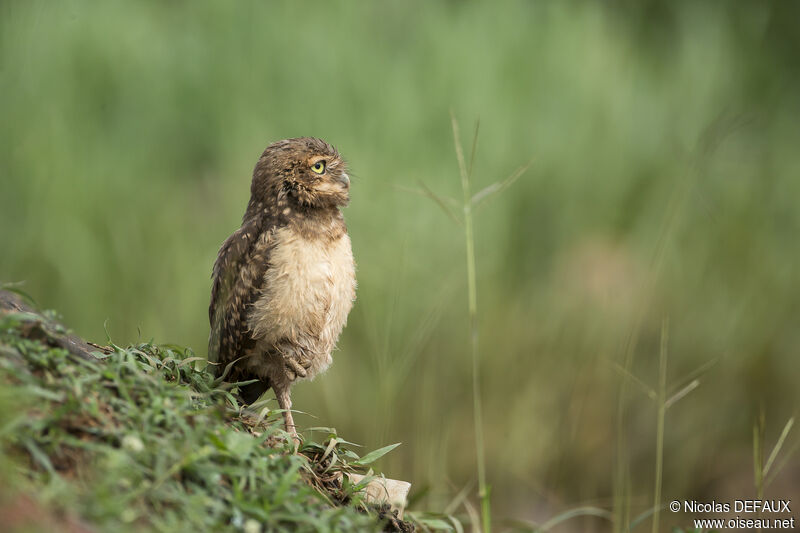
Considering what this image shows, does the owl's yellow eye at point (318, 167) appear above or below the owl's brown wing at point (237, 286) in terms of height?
above

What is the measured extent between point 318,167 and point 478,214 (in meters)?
1.79

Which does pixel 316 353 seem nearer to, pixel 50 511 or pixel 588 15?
pixel 50 511

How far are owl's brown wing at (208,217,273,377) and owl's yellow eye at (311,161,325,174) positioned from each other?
0.87 ft

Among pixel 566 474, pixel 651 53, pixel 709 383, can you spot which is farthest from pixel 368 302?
pixel 651 53

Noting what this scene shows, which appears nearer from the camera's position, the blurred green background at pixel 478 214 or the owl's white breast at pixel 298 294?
the owl's white breast at pixel 298 294

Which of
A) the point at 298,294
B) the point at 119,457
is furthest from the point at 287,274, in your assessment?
the point at 119,457

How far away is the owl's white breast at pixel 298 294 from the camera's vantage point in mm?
2955

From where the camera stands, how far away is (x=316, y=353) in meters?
3.06

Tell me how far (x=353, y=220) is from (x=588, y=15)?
2.47 m

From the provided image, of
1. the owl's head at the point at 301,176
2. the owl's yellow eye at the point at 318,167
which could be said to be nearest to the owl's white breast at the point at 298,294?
the owl's head at the point at 301,176

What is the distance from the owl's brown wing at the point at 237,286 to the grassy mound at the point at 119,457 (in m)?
0.70

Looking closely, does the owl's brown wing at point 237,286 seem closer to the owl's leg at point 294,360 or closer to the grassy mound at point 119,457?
the owl's leg at point 294,360

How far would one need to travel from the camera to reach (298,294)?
2.95m

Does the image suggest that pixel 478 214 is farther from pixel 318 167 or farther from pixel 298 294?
pixel 298 294
